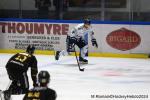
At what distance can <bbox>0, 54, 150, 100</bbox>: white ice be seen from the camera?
8.77 m

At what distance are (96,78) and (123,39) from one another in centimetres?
459

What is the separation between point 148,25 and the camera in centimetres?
1492

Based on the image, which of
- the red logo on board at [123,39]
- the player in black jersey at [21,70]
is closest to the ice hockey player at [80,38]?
the red logo on board at [123,39]

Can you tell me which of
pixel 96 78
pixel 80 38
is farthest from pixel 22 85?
Answer: pixel 80 38

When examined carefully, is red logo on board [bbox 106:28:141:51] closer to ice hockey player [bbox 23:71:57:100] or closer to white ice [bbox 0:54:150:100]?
white ice [bbox 0:54:150:100]

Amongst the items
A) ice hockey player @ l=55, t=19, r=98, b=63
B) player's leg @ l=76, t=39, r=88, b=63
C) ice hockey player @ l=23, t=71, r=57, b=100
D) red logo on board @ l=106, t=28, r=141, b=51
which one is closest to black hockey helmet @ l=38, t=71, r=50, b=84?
ice hockey player @ l=23, t=71, r=57, b=100

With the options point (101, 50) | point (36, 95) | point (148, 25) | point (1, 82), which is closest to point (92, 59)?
point (101, 50)

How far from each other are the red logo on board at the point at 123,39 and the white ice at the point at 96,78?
0.74 metres

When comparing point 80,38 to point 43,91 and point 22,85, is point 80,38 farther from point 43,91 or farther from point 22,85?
point 43,91

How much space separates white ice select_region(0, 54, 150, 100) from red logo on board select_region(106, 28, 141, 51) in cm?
74

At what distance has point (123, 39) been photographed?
15195mm

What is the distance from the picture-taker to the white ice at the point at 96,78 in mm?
8773

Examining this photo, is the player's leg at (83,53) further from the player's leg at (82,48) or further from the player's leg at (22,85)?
the player's leg at (22,85)

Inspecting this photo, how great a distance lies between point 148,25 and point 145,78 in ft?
14.0
